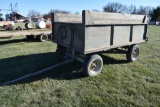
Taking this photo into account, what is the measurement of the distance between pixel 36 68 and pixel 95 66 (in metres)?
1.98

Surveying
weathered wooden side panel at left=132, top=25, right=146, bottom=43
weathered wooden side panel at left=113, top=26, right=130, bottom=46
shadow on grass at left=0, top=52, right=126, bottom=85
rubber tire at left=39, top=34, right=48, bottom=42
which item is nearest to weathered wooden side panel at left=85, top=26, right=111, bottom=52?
weathered wooden side panel at left=113, top=26, right=130, bottom=46

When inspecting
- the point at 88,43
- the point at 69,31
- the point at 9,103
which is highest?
the point at 69,31

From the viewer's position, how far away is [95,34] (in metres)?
4.50

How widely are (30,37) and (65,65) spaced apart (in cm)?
639

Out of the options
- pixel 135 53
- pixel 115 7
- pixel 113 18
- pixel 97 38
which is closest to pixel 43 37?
pixel 135 53

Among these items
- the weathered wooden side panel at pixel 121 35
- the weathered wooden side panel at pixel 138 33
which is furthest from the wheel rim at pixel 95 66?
the weathered wooden side panel at pixel 138 33

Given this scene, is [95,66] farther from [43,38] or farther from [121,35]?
[43,38]

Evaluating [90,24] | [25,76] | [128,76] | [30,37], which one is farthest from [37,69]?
[30,37]

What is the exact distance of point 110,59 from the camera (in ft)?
20.9

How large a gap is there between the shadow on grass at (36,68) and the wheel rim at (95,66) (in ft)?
1.07

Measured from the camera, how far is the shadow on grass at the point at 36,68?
4.82 meters

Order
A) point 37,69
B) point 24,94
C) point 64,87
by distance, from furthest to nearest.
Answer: point 37,69 < point 64,87 < point 24,94

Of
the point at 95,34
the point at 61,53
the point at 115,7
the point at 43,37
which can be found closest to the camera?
the point at 95,34

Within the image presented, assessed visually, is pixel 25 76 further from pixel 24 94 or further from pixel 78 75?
pixel 78 75
